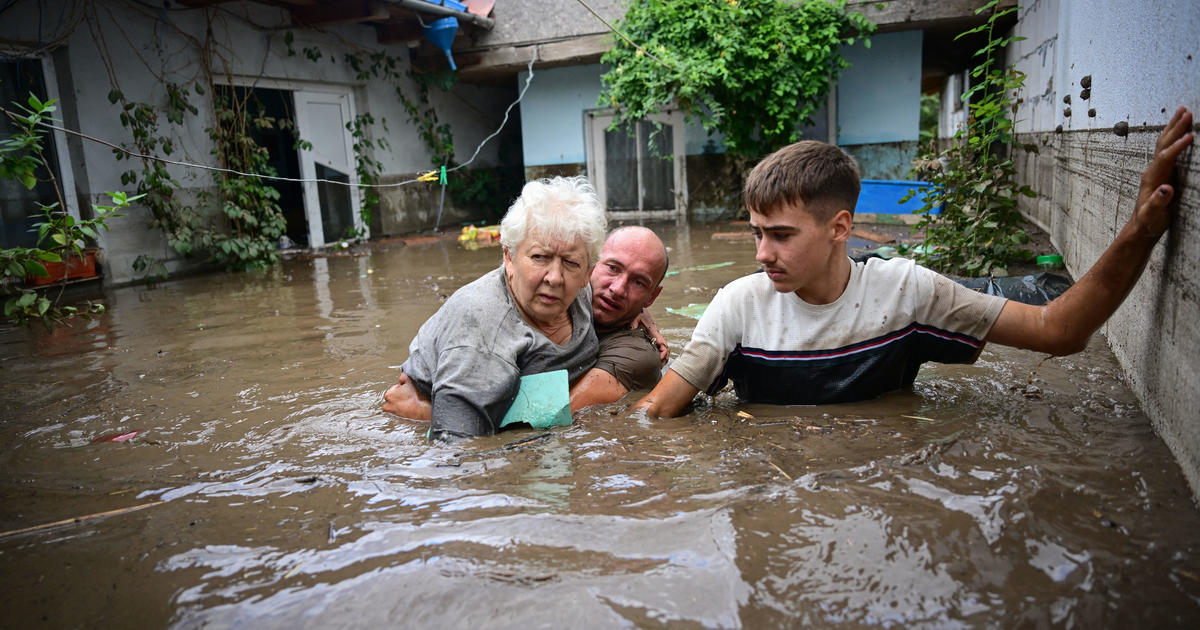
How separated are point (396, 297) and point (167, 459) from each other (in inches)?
159

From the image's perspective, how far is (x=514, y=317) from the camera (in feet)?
9.64

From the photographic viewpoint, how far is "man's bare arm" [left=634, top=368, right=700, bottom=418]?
2822 mm

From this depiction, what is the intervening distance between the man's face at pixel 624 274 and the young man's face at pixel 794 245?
89 cm

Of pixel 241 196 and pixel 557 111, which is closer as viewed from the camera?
pixel 241 196

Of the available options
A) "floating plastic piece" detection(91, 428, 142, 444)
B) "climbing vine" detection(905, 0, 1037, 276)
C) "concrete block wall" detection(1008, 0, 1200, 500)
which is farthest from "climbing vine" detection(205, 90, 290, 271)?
"concrete block wall" detection(1008, 0, 1200, 500)

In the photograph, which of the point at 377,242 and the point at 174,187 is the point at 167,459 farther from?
the point at 377,242

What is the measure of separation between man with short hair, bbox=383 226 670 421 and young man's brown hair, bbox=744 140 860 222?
35.8 inches

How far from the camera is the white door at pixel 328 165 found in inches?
447

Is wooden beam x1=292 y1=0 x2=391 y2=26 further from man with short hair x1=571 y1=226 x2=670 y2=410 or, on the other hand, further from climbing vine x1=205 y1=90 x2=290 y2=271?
man with short hair x1=571 y1=226 x2=670 y2=410

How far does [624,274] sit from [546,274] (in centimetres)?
58

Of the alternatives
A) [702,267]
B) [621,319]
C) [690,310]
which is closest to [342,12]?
[702,267]

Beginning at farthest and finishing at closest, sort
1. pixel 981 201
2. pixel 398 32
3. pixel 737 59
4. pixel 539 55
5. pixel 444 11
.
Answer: pixel 539 55 → pixel 398 32 → pixel 444 11 → pixel 737 59 → pixel 981 201

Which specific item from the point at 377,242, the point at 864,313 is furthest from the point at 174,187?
the point at 864,313

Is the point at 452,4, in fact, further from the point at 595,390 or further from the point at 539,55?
the point at 595,390
